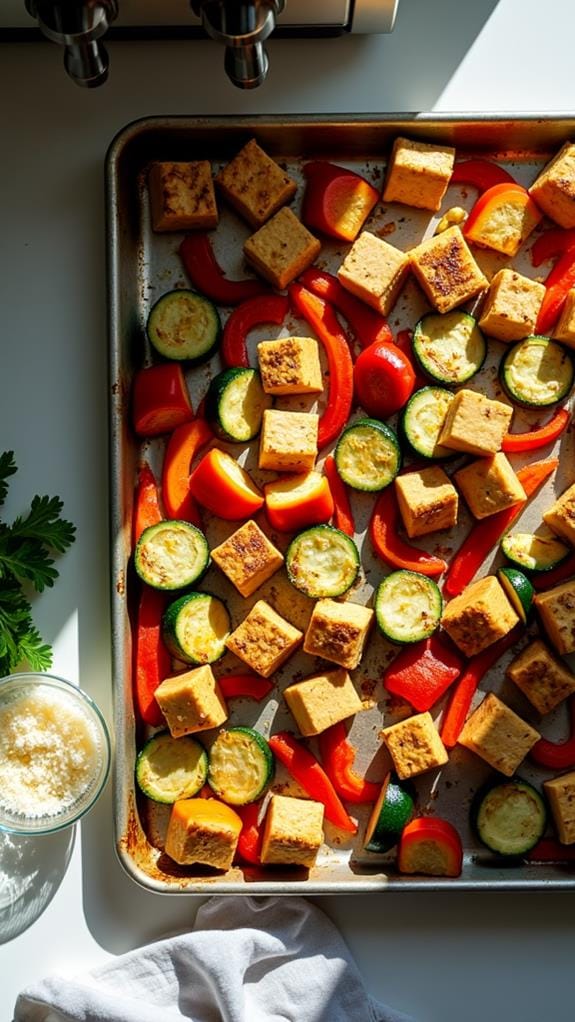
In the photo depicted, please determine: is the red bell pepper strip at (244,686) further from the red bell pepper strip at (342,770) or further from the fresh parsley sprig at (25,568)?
the fresh parsley sprig at (25,568)

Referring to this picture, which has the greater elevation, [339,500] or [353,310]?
[353,310]

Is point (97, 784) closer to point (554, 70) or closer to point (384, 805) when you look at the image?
point (384, 805)

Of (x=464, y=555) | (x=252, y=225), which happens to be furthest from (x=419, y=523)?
(x=252, y=225)

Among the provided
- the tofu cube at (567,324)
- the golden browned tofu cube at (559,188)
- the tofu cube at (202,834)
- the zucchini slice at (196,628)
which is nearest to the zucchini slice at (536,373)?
the tofu cube at (567,324)

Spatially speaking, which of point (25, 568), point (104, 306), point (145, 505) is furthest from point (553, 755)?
point (104, 306)

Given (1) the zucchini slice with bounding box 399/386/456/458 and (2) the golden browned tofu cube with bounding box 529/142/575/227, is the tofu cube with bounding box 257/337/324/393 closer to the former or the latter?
(1) the zucchini slice with bounding box 399/386/456/458

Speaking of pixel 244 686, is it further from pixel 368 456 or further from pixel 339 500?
pixel 368 456
